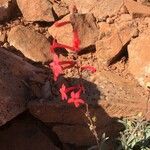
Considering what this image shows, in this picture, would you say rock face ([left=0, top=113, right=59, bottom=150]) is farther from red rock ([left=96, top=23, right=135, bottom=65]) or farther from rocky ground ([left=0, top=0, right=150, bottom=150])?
red rock ([left=96, top=23, right=135, bottom=65])

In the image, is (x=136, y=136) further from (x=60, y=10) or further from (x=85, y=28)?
(x=60, y=10)

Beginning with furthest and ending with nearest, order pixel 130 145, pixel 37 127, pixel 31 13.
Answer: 1. pixel 31 13
2. pixel 37 127
3. pixel 130 145

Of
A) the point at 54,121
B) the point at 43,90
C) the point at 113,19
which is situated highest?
the point at 113,19

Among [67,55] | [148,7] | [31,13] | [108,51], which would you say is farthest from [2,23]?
[148,7]

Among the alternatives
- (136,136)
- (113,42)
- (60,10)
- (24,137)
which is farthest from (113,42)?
(24,137)

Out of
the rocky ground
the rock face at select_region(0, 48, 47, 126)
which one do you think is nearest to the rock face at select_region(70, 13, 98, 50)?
the rocky ground

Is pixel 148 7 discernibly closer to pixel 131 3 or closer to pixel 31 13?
pixel 131 3
